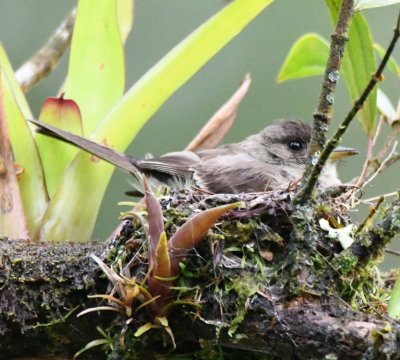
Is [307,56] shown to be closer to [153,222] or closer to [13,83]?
[13,83]

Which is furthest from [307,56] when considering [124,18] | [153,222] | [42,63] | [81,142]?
[153,222]

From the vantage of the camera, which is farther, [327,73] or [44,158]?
[44,158]

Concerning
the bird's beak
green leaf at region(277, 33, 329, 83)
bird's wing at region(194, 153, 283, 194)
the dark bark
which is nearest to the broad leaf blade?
the dark bark

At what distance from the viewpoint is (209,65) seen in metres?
5.59

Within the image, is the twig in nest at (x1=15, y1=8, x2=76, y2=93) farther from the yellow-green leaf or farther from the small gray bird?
the small gray bird

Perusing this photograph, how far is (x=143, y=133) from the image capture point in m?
5.42

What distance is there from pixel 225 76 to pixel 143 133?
0.72m

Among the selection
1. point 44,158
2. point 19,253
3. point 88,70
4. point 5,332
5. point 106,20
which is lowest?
point 5,332

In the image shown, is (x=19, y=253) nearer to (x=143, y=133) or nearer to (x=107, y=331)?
(x=107, y=331)

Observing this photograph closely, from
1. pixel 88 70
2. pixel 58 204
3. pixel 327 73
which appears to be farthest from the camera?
pixel 88 70

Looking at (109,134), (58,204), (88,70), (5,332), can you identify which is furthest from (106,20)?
(5,332)

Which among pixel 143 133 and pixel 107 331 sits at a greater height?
pixel 143 133

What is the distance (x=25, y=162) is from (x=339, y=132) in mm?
1582

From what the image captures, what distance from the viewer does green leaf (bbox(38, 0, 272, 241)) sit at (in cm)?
290
